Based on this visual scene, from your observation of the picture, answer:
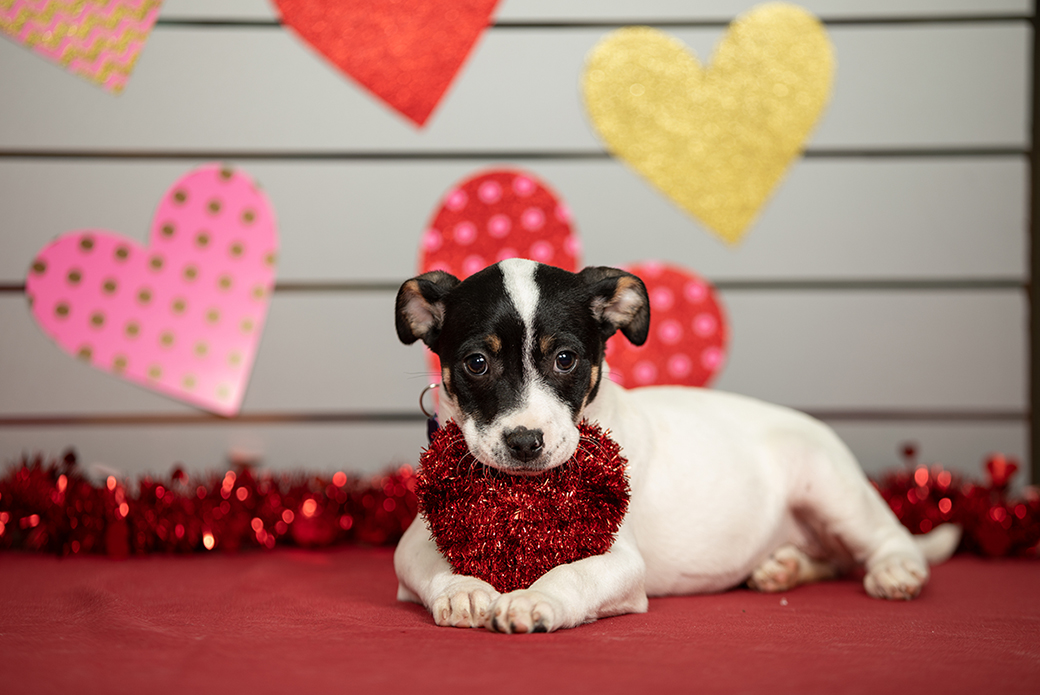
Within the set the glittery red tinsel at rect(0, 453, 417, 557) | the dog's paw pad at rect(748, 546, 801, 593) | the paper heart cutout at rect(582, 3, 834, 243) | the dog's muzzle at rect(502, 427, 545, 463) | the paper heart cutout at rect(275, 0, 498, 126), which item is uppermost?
the paper heart cutout at rect(582, 3, 834, 243)

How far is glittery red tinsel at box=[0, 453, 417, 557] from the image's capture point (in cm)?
284

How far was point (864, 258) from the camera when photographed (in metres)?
3.61

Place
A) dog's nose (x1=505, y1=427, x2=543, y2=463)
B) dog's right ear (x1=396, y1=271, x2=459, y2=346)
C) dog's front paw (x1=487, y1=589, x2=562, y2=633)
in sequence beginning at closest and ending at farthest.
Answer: dog's front paw (x1=487, y1=589, x2=562, y2=633), dog's nose (x1=505, y1=427, x2=543, y2=463), dog's right ear (x1=396, y1=271, x2=459, y2=346)

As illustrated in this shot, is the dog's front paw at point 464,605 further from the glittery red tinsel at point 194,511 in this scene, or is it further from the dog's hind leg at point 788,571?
the glittery red tinsel at point 194,511

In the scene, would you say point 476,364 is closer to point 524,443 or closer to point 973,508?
point 524,443

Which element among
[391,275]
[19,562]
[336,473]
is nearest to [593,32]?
[391,275]

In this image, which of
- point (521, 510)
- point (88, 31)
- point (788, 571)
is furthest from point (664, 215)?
point (88, 31)

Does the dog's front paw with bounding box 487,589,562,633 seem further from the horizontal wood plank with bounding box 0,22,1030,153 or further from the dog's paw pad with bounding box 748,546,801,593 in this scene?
the horizontal wood plank with bounding box 0,22,1030,153

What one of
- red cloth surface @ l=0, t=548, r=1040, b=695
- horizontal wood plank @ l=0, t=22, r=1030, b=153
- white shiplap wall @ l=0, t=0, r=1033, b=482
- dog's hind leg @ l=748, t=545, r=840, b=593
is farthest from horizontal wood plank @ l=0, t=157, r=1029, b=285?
red cloth surface @ l=0, t=548, r=1040, b=695

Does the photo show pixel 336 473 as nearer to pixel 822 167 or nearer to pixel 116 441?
pixel 116 441

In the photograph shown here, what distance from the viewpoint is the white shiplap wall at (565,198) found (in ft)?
11.5

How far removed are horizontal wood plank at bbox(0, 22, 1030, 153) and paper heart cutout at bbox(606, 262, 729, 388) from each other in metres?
0.72

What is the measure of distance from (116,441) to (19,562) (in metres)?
0.88

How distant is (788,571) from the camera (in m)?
2.46
